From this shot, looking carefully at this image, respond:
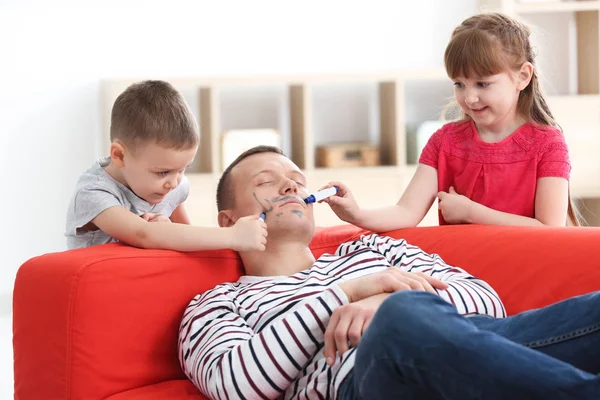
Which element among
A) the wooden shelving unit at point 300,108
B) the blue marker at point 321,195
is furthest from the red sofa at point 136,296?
the wooden shelving unit at point 300,108

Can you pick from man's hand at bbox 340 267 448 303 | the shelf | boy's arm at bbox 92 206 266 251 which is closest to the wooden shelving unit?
the shelf

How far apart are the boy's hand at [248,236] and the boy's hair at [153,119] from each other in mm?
295

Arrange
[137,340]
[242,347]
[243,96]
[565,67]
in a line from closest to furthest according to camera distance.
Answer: [242,347], [137,340], [243,96], [565,67]

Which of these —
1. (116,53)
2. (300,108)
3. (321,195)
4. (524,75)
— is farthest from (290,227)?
(116,53)

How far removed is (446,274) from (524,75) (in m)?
0.65

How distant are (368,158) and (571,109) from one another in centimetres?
110

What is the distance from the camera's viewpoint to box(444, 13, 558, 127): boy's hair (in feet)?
6.62

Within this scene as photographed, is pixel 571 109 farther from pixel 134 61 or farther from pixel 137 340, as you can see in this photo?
pixel 137 340

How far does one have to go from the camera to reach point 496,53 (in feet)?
6.62

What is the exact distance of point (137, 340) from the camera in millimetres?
1604

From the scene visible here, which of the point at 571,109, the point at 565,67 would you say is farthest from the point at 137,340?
the point at 565,67

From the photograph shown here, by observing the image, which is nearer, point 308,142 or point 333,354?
point 333,354

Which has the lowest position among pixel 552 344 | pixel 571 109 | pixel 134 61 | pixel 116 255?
pixel 552 344

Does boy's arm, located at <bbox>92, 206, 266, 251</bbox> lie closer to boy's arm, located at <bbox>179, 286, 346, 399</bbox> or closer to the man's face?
the man's face
